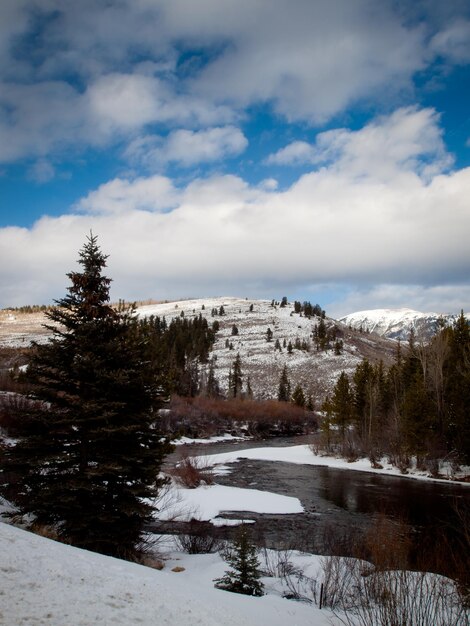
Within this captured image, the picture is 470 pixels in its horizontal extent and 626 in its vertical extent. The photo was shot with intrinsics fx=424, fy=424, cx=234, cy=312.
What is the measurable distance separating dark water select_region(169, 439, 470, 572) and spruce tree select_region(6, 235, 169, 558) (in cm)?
651

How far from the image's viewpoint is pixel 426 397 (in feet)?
124

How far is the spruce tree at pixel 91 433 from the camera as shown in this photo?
1093 cm

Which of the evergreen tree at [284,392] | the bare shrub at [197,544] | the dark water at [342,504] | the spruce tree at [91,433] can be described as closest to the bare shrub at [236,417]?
the evergreen tree at [284,392]

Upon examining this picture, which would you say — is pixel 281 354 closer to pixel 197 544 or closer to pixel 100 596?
Answer: pixel 197 544

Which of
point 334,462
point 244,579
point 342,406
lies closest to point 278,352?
point 342,406

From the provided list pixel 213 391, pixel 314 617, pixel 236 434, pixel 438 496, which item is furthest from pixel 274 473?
pixel 213 391

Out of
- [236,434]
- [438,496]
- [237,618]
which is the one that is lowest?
[236,434]

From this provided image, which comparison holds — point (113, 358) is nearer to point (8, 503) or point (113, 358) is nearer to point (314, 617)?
point (8, 503)

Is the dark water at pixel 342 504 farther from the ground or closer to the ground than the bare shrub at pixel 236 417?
farther from the ground

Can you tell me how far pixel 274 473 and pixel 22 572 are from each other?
29918 millimetres

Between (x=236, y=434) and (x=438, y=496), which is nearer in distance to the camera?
(x=438, y=496)

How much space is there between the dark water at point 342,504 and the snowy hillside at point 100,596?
15.7 ft

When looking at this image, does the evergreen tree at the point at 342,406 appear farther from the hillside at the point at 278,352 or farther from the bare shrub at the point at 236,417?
the hillside at the point at 278,352

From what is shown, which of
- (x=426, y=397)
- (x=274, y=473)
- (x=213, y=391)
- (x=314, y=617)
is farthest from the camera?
(x=213, y=391)
